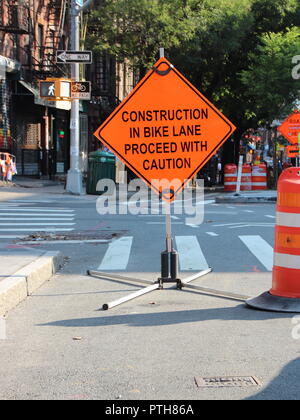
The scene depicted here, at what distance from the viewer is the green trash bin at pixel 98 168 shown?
24281 mm

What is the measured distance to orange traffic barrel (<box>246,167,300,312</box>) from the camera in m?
6.62

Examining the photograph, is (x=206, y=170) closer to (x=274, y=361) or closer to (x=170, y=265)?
(x=170, y=265)

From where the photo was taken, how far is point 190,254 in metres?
10.5

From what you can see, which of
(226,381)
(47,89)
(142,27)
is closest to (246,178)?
(142,27)

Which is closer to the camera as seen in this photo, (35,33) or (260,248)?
(260,248)

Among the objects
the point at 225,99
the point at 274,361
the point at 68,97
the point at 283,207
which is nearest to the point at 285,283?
the point at 283,207

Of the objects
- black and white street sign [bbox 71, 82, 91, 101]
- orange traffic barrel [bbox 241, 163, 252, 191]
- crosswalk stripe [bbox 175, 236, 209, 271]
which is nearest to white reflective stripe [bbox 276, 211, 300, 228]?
crosswalk stripe [bbox 175, 236, 209, 271]

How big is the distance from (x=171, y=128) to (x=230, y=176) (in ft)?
69.3

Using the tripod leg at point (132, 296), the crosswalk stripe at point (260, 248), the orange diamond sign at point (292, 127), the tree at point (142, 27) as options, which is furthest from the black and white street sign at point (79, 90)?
the tripod leg at point (132, 296)

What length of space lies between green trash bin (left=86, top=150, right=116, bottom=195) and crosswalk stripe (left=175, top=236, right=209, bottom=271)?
40.5ft

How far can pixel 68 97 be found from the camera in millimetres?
22484

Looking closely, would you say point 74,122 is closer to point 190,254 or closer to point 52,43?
point 52,43

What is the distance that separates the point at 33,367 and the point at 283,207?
308 centimetres

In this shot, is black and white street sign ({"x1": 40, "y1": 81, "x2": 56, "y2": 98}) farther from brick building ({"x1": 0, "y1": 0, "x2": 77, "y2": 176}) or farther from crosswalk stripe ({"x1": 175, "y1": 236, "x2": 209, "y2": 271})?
crosswalk stripe ({"x1": 175, "y1": 236, "x2": 209, "y2": 271})
